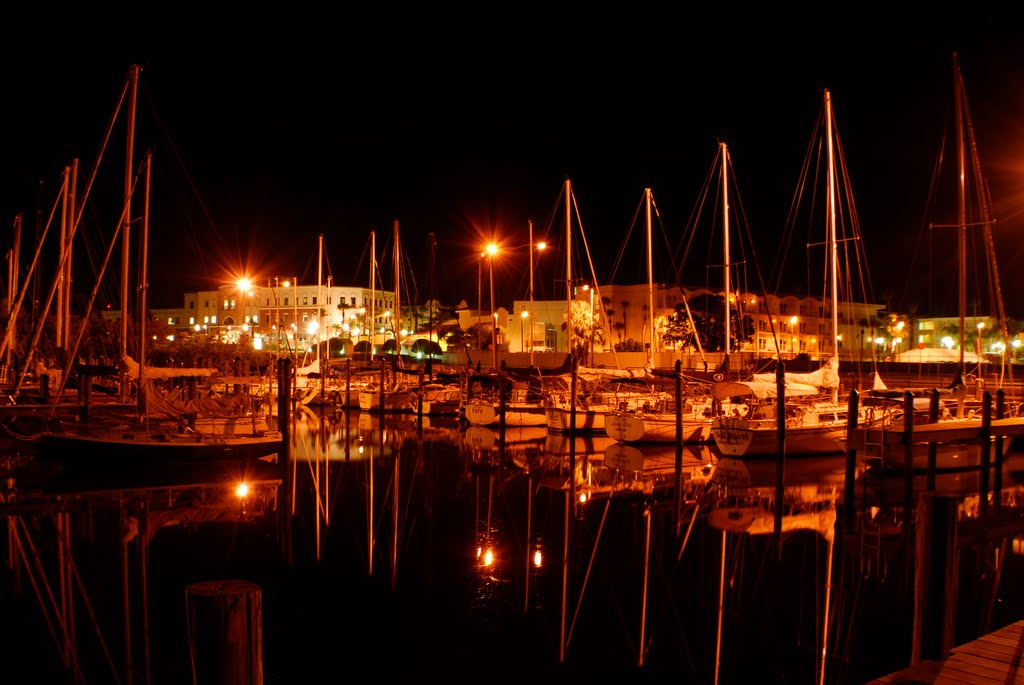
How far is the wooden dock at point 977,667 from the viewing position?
288 inches

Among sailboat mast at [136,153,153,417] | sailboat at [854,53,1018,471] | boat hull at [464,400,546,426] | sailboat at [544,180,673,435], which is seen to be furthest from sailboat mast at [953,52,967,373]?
sailboat mast at [136,153,153,417]

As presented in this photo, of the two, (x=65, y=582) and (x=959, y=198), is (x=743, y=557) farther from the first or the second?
(x=959, y=198)

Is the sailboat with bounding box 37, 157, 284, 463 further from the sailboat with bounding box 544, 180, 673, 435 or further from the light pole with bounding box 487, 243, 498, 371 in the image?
the light pole with bounding box 487, 243, 498, 371

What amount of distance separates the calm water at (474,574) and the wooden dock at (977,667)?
97.9 inches

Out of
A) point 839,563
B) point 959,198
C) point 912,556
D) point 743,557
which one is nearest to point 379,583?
point 743,557

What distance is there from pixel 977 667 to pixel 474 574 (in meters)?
8.94

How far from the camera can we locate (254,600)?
579 cm

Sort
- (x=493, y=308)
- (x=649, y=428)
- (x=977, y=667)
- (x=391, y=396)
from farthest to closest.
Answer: (x=391, y=396), (x=493, y=308), (x=649, y=428), (x=977, y=667)

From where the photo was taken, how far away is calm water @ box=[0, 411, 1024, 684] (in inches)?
430

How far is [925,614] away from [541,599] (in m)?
6.53

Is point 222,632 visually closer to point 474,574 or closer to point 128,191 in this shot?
point 474,574

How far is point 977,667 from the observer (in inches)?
301

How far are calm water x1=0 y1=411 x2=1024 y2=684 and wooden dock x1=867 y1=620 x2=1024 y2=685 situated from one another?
2.49 meters

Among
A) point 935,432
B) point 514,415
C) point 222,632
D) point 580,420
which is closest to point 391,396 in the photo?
point 514,415
